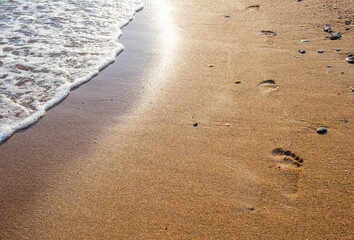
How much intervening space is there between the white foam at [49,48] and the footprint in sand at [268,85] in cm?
200

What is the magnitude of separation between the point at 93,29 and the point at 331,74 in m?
3.70

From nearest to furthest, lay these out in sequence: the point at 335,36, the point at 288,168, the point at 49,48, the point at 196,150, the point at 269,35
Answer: the point at 288,168 → the point at 196,150 → the point at 335,36 → the point at 49,48 → the point at 269,35

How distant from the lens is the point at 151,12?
548cm

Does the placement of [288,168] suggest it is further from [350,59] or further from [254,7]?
[254,7]

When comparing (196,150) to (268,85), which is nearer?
(196,150)

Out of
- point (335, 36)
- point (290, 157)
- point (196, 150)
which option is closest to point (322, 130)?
point (290, 157)

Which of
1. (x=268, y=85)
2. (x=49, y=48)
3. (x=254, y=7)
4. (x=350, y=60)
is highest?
(x=254, y=7)

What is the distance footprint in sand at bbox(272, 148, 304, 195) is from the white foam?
2320 mm

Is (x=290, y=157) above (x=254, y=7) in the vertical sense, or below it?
below

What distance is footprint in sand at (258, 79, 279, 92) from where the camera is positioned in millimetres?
3048

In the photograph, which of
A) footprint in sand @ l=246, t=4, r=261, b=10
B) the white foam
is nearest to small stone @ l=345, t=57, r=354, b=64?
footprint in sand @ l=246, t=4, r=261, b=10

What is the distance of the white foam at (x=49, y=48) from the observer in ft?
9.99

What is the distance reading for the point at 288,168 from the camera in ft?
6.98

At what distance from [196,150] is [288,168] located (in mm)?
733
